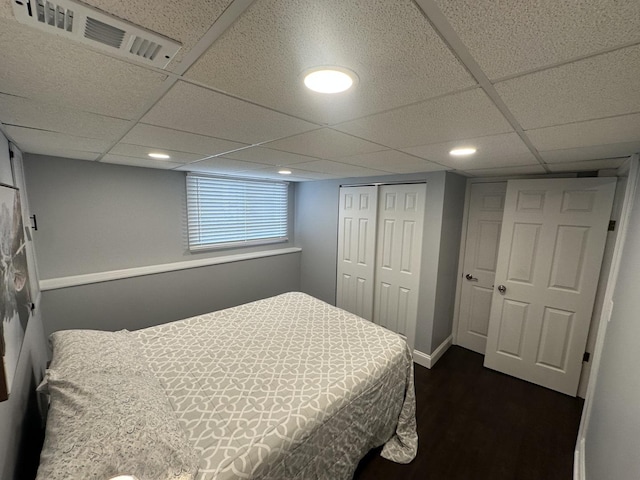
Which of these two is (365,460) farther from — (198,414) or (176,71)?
(176,71)

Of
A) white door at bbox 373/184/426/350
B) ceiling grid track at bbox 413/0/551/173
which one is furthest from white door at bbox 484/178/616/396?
ceiling grid track at bbox 413/0/551/173

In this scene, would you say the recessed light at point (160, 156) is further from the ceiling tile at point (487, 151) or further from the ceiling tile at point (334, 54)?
the ceiling tile at point (487, 151)

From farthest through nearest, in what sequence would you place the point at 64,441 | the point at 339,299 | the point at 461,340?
the point at 339,299 < the point at 461,340 < the point at 64,441

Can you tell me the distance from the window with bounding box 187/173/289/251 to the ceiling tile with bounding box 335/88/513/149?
267cm

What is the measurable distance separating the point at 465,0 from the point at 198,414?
1.80m

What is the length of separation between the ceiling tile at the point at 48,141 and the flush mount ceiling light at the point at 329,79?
1.56m

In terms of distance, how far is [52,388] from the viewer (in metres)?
1.25

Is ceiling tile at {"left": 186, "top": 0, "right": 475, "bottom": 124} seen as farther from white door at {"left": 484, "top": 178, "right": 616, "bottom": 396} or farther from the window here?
the window

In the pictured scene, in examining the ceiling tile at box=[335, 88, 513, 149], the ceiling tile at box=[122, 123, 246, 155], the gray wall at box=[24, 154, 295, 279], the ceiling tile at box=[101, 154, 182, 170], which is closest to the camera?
the ceiling tile at box=[335, 88, 513, 149]

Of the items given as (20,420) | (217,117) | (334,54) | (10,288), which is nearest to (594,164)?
(334,54)

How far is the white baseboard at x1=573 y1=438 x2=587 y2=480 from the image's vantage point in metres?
1.66

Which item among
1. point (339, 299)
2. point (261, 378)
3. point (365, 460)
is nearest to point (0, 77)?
point (261, 378)

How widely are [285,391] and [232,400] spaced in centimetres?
29

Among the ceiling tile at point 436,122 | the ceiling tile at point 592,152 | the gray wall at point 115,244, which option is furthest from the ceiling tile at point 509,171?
the gray wall at point 115,244
